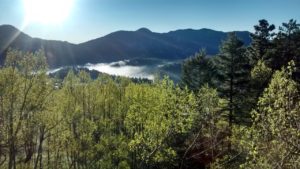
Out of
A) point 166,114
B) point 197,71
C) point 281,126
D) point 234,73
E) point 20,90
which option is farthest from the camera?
point 197,71

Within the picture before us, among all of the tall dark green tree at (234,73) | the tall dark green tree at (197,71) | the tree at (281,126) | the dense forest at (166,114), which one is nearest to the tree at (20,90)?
the dense forest at (166,114)

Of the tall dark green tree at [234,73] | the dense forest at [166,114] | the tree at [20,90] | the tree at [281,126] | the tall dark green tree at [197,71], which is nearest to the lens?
the tree at [281,126]

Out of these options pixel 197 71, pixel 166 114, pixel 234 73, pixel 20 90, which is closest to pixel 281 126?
pixel 166 114

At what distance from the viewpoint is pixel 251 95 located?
193ft

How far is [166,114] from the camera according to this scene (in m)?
38.0

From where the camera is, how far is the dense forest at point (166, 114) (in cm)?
2109

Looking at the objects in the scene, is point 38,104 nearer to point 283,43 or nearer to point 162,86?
point 162,86

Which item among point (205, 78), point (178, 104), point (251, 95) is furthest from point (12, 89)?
point (205, 78)

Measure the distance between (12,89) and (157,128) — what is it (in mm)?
15106

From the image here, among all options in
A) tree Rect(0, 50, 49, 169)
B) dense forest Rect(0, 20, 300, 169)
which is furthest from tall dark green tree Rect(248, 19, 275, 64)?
tree Rect(0, 50, 49, 169)

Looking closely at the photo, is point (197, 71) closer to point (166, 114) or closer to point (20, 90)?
point (166, 114)

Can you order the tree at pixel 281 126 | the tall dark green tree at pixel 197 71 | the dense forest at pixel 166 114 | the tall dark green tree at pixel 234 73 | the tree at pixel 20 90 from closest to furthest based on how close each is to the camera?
the tree at pixel 281 126 → the dense forest at pixel 166 114 → the tree at pixel 20 90 → the tall dark green tree at pixel 234 73 → the tall dark green tree at pixel 197 71

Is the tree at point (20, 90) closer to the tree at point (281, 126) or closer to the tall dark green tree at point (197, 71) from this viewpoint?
the tree at point (281, 126)

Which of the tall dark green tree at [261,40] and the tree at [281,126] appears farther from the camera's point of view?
the tall dark green tree at [261,40]
